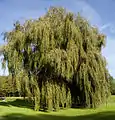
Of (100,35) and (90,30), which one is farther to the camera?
(100,35)

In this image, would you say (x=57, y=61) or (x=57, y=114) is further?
(x=57, y=61)

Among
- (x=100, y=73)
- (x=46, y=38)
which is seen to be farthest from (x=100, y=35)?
(x=46, y=38)

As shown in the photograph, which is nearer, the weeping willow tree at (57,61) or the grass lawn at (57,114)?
the grass lawn at (57,114)

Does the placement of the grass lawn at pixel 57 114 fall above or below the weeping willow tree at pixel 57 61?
below

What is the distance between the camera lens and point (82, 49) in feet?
88.4

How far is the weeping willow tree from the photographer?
25.8 m

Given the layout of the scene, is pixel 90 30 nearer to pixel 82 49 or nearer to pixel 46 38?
pixel 82 49

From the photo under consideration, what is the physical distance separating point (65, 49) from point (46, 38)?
2030 millimetres

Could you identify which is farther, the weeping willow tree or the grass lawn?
the weeping willow tree

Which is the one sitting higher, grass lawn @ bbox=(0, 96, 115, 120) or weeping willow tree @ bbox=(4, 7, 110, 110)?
weeping willow tree @ bbox=(4, 7, 110, 110)

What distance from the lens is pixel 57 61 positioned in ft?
82.7

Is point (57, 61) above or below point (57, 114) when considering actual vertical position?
above

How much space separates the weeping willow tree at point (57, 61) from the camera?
25.8m

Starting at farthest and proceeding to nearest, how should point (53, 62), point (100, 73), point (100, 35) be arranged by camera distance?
1. point (100, 35)
2. point (100, 73)
3. point (53, 62)
